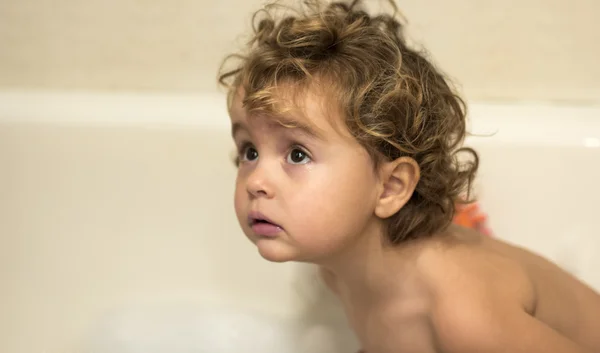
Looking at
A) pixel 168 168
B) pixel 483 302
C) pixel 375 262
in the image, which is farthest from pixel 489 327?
pixel 168 168

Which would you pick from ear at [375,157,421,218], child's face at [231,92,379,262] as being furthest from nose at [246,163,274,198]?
ear at [375,157,421,218]

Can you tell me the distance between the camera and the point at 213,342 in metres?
0.96

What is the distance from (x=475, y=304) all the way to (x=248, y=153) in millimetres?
266

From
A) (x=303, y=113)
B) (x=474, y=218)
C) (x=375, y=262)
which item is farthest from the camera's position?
(x=474, y=218)

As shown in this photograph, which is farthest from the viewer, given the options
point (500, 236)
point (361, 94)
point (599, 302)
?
point (500, 236)

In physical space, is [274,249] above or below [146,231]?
below

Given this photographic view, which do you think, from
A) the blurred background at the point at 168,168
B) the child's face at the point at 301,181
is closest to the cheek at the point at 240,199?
the child's face at the point at 301,181

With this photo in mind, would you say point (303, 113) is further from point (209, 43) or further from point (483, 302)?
point (209, 43)

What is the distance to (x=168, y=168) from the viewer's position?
97 cm

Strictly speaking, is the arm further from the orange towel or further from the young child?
the orange towel

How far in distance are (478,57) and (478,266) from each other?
0.44m

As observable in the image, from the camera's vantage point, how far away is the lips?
1.87ft

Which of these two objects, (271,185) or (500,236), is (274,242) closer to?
(271,185)

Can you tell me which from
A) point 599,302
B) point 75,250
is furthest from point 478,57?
point 75,250
